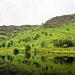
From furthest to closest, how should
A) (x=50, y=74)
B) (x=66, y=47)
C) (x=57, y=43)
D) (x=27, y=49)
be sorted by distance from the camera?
(x=27, y=49) → (x=57, y=43) → (x=66, y=47) → (x=50, y=74)

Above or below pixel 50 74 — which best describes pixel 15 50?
below

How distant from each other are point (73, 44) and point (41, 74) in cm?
11834

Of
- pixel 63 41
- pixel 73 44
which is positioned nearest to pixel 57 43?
pixel 63 41

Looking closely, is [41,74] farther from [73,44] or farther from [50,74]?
[73,44]

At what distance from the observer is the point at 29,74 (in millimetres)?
37875

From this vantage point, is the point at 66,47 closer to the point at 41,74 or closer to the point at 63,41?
the point at 63,41

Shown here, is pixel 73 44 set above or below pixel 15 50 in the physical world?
above

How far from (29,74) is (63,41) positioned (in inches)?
4702

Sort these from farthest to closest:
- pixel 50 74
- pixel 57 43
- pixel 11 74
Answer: pixel 57 43 < pixel 11 74 < pixel 50 74

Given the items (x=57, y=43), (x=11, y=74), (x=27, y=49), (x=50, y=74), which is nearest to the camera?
(x=50, y=74)

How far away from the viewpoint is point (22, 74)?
3778 centimetres

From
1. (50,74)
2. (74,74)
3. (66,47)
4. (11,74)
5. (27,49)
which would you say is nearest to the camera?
(74,74)

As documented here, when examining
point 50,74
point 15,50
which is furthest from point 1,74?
point 15,50

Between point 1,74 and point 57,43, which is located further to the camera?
point 57,43
